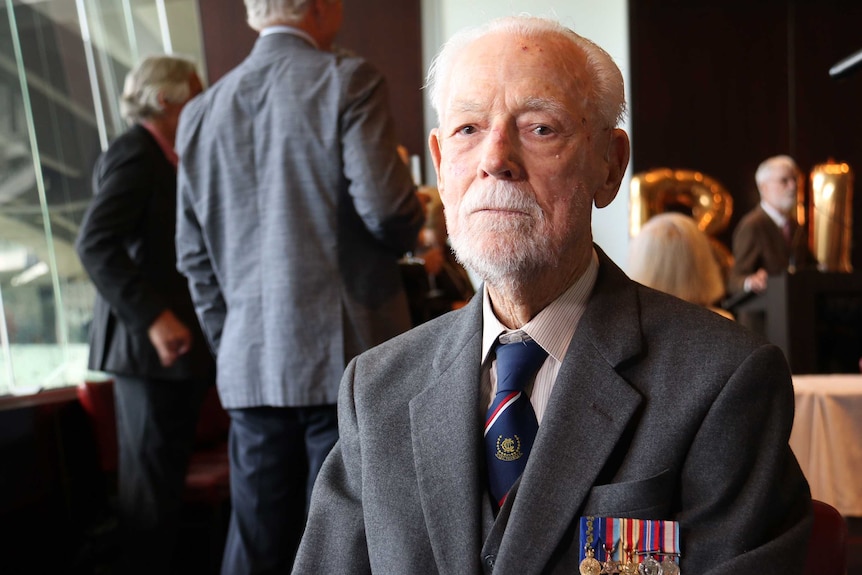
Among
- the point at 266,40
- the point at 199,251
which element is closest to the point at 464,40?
the point at 266,40

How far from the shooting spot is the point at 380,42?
660 centimetres

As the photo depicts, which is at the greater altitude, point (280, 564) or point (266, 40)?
point (266, 40)

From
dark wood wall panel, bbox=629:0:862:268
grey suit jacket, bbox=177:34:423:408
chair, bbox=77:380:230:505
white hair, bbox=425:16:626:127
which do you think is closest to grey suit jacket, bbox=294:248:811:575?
white hair, bbox=425:16:626:127

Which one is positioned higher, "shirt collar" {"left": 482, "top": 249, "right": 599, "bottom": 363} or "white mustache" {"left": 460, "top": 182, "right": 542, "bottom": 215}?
"white mustache" {"left": 460, "top": 182, "right": 542, "bottom": 215}

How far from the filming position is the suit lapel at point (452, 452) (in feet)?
3.76

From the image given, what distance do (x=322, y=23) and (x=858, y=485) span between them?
72.8 inches

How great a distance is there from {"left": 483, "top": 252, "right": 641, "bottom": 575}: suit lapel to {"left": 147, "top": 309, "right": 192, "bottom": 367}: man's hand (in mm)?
1825

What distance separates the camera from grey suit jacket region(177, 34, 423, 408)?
2.28m

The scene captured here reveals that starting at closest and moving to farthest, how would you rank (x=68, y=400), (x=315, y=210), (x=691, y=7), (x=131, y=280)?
1. (x=315, y=210)
2. (x=131, y=280)
3. (x=68, y=400)
4. (x=691, y=7)

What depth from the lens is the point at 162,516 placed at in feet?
9.32

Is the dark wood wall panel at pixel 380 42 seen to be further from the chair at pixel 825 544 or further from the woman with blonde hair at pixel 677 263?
the chair at pixel 825 544

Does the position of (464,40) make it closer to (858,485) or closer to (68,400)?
(858,485)

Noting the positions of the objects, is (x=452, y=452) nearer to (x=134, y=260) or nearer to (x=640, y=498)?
(x=640, y=498)

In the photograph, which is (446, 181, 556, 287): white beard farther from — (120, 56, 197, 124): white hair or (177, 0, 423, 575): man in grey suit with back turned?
(120, 56, 197, 124): white hair
